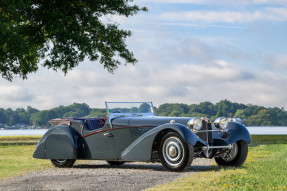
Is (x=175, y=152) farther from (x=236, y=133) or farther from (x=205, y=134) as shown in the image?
(x=236, y=133)

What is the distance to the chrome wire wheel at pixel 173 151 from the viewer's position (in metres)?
10.0

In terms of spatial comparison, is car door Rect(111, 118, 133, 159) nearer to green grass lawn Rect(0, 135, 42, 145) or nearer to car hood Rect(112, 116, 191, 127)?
car hood Rect(112, 116, 191, 127)

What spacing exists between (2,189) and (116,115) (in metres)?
4.11

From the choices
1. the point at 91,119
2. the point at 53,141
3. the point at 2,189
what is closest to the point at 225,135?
the point at 91,119

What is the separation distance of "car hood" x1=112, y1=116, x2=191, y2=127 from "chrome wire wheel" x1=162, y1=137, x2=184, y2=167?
995 millimetres

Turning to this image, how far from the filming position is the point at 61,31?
23.9 m

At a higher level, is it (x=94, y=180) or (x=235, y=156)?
(x=235, y=156)

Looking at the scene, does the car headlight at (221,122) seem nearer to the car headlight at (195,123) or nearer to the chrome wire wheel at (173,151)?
the car headlight at (195,123)

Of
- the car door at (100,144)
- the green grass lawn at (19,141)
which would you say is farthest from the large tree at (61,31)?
Result: the car door at (100,144)

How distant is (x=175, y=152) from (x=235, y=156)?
228cm

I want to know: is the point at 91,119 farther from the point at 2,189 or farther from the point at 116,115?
the point at 2,189

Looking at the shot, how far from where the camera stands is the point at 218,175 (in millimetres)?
9617

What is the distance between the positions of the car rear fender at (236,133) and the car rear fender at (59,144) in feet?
13.1

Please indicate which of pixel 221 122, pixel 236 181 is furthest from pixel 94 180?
pixel 221 122
